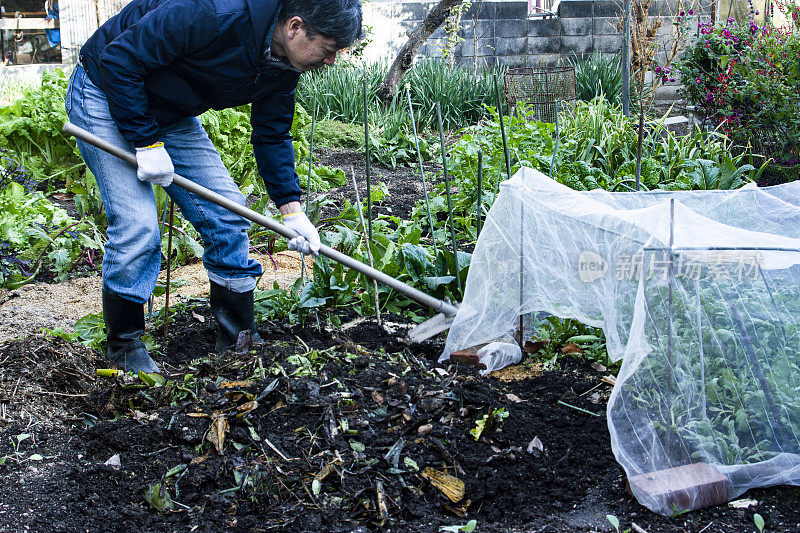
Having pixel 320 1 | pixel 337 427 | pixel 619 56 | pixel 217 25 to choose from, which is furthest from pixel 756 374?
pixel 619 56

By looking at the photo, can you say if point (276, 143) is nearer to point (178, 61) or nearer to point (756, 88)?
point (178, 61)

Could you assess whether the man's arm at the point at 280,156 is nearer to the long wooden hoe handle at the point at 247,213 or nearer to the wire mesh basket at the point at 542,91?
the long wooden hoe handle at the point at 247,213

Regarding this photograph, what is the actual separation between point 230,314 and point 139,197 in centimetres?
60

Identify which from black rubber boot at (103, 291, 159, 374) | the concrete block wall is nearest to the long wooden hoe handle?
black rubber boot at (103, 291, 159, 374)

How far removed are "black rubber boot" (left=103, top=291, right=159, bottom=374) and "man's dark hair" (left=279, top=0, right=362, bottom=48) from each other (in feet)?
3.88

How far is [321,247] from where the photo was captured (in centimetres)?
264

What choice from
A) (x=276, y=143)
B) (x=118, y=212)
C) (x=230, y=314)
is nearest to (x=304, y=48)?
(x=276, y=143)

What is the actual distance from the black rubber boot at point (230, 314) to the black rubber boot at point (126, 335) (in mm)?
300

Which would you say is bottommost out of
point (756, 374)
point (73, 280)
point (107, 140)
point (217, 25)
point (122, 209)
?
point (73, 280)

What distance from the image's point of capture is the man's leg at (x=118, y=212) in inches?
95.0

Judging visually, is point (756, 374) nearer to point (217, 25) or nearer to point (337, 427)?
point (337, 427)

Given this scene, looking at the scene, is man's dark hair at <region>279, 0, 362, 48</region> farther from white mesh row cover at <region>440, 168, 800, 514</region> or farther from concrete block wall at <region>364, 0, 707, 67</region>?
concrete block wall at <region>364, 0, 707, 67</region>

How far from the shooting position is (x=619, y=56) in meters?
8.88

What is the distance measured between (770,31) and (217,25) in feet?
17.4
